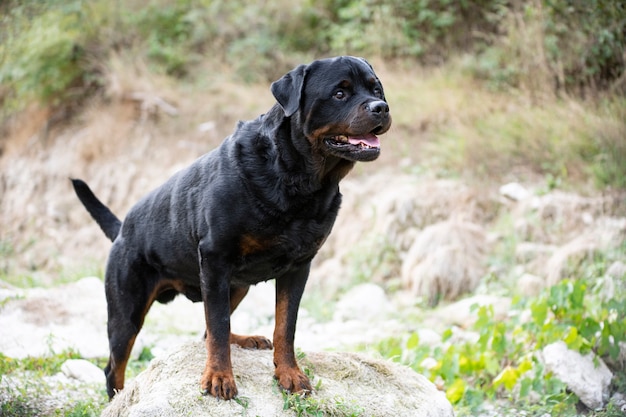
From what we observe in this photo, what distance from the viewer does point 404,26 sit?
11.9m

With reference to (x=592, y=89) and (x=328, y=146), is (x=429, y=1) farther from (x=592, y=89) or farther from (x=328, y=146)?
(x=328, y=146)

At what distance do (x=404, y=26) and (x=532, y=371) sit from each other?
26.9 feet

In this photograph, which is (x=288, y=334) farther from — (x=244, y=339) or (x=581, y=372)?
(x=581, y=372)

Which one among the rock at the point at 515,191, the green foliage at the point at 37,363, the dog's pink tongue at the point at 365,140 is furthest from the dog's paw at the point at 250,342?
the rock at the point at 515,191

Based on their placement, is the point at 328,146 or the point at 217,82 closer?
the point at 328,146

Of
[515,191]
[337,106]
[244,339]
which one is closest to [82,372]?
[244,339]

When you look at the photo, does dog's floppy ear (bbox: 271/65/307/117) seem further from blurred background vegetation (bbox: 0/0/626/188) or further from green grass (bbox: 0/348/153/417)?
blurred background vegetation (bbox: 0/0/626/188)

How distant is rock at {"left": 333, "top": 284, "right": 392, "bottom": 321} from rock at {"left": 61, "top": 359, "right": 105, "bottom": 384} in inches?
125

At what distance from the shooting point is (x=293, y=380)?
356cm

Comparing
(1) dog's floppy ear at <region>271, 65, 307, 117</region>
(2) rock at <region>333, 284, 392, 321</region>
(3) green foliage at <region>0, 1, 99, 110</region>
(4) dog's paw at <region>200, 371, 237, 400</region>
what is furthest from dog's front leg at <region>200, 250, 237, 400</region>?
(3) green foliage at <region>0, 1, 99, 110</region>

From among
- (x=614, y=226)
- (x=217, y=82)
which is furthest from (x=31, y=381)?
(x=217, y=82)

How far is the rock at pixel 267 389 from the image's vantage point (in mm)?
3375

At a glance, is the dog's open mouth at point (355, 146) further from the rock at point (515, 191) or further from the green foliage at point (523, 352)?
the rock at point (515, 191)

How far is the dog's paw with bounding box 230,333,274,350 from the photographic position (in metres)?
4.06
